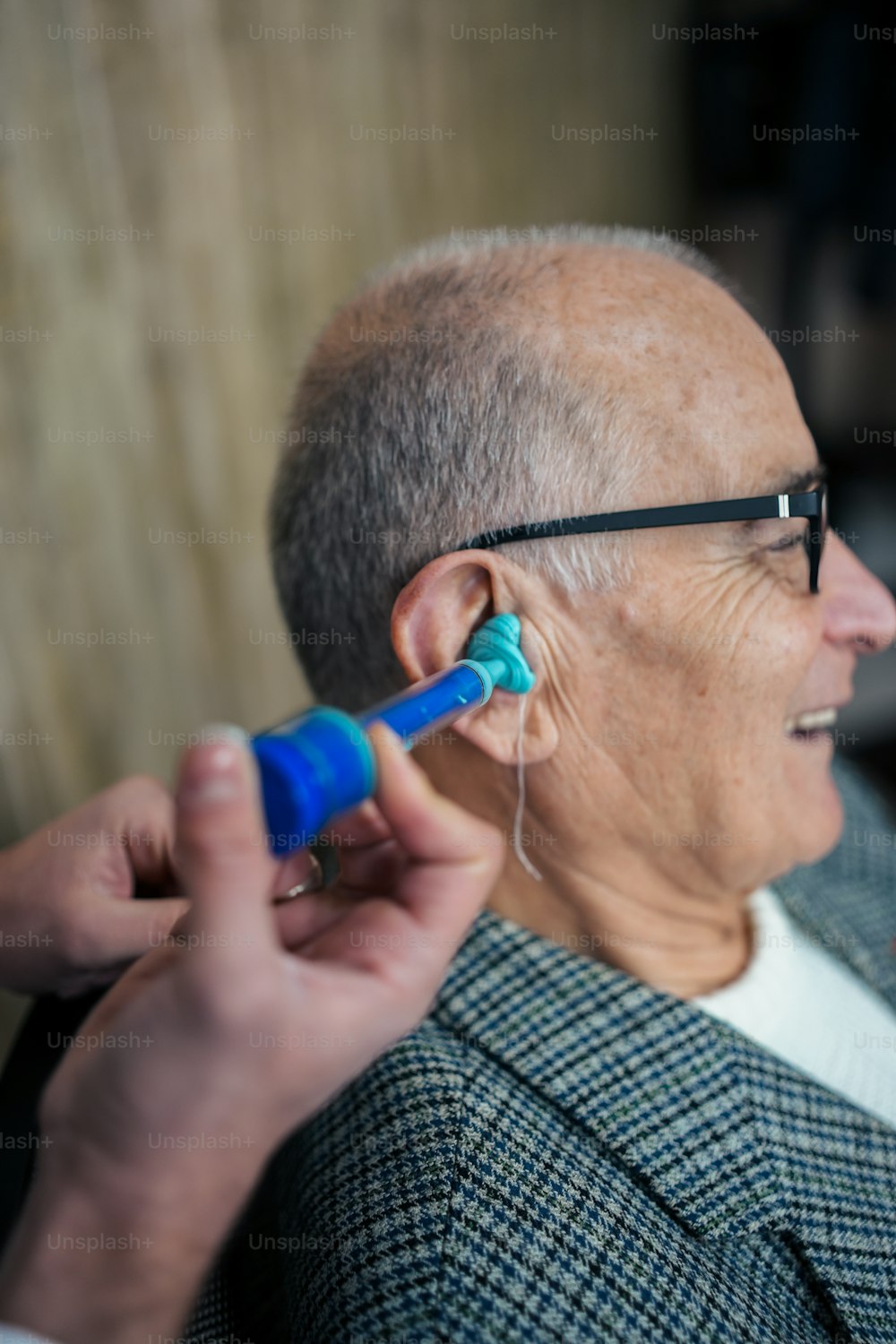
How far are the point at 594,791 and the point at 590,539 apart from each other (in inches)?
10.3

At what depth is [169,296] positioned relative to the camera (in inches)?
77.4

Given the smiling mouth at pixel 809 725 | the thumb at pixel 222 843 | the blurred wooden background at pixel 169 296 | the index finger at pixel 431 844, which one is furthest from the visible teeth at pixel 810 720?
the blurred wooden background at pixel 169 296

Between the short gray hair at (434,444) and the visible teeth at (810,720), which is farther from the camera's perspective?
the visible teeth at (810,720)

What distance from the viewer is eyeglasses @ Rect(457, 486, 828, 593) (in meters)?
0.90

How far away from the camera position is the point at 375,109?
2.46 metres

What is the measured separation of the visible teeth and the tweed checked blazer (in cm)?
34

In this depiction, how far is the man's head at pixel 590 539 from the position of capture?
2.99 ft

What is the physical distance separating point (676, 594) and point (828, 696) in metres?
0.28

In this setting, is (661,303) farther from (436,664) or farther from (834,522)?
(834,522)

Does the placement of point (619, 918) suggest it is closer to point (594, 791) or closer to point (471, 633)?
point (594, 791)

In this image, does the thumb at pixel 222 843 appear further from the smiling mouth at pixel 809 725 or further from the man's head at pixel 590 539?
the smiling mouth at pixel 809 725

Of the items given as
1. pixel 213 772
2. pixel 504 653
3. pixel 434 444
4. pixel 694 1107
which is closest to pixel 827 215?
pixel 434 444

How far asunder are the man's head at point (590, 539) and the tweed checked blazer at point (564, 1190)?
19cm

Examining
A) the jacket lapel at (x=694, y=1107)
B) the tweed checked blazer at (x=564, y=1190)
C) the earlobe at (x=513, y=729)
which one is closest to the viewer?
the tweed checked blazer at (x=564, y=1190)
